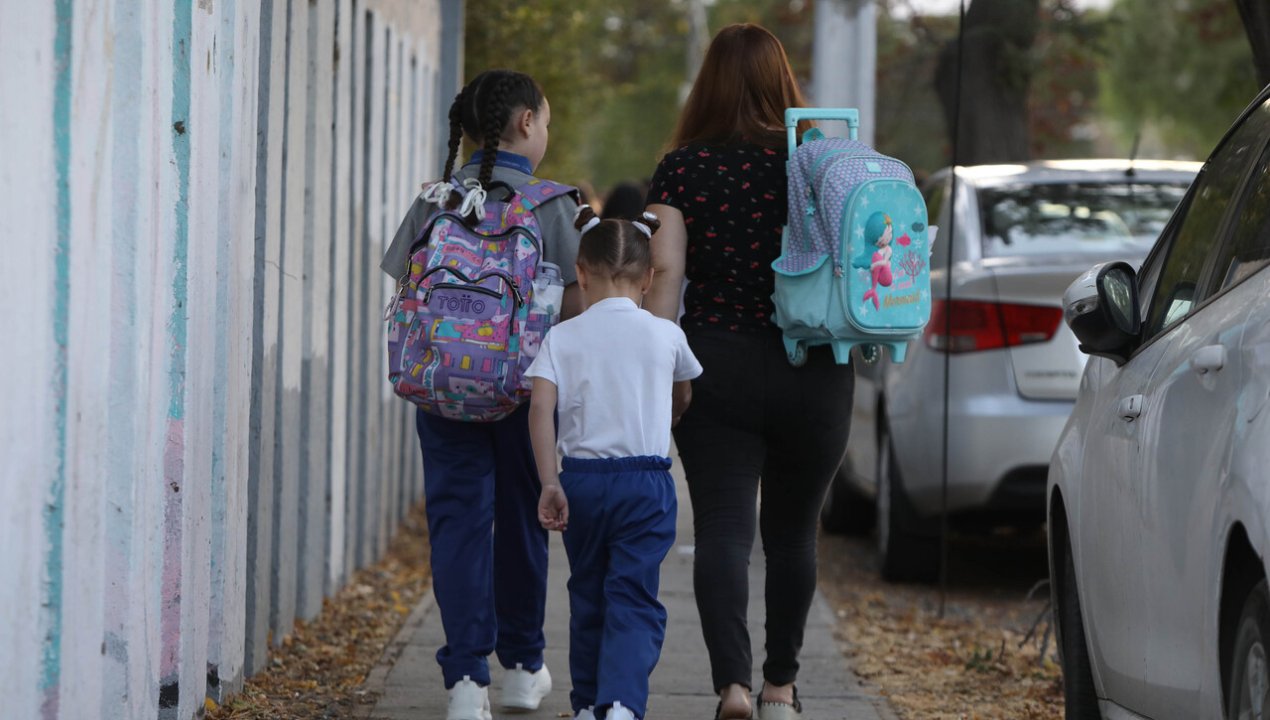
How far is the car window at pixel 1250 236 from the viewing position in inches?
136

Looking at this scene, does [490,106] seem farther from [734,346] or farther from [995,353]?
[995,353]

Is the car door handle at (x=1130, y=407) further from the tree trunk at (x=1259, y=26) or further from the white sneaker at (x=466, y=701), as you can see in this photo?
the tree trunk at (x=1259, y=26)

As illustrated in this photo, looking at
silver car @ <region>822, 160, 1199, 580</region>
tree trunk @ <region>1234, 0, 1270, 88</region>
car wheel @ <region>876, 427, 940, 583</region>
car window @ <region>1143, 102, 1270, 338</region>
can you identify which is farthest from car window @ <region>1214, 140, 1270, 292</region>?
car wheel @ <region>876, 427, 940, 583</region>

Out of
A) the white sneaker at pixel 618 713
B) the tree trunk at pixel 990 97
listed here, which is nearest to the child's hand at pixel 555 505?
the white sneaker at pixel 618 713

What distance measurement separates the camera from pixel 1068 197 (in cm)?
813

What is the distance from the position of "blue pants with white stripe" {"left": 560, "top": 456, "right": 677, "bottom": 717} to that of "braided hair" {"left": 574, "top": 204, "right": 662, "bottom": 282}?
0.46 m

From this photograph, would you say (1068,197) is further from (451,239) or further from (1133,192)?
(451,239)

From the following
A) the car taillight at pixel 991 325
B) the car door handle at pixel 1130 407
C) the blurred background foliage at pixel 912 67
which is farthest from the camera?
the blurred background foliage at pixel 912 67

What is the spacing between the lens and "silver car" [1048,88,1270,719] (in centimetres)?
296

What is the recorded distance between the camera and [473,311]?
4566mm

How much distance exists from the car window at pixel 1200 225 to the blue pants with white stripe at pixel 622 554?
1.23 metres

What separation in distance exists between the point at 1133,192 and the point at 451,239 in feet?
14.6

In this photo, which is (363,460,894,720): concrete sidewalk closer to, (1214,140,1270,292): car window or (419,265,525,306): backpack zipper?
(419,265,525,306): backpack zipper

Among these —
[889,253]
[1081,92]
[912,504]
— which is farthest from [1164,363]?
[1081,92]
